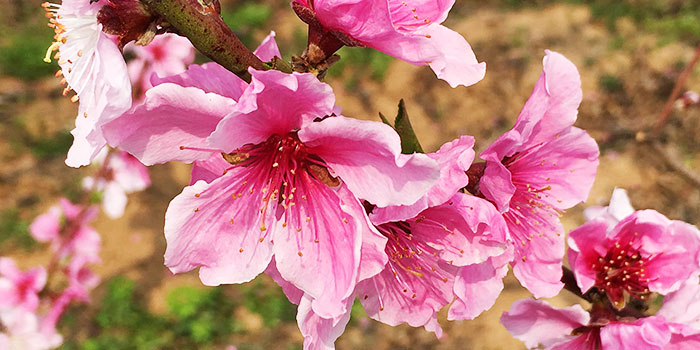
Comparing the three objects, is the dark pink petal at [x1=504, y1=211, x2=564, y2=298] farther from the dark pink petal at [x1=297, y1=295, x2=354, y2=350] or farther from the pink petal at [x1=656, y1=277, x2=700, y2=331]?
the dark pink petal at [x1=297, y1=295, x2=354, y2=350]

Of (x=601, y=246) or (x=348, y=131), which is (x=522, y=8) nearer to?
(x=601, y=246)

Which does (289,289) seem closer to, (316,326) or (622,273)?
(316,326)

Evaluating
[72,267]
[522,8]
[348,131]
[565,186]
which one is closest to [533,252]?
[565,186]

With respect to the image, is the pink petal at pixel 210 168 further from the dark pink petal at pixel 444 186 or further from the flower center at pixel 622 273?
the flower center at pixel 622 273


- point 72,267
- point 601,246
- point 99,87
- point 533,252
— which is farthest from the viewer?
point 72,267

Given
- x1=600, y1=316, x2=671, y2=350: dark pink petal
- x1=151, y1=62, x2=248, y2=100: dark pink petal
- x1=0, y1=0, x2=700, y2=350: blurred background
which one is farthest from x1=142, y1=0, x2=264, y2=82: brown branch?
x1=0, y1=0, x2=700, y2=350: blurred background

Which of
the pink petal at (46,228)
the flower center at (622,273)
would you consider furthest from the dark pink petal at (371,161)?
the pink petal at (46,228)

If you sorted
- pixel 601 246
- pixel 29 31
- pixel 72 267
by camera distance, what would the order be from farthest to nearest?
pixel 29 31, pixel 72 267, pixel 601 246

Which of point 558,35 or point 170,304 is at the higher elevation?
point 558,35

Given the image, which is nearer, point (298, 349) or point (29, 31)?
point (298, 349)
